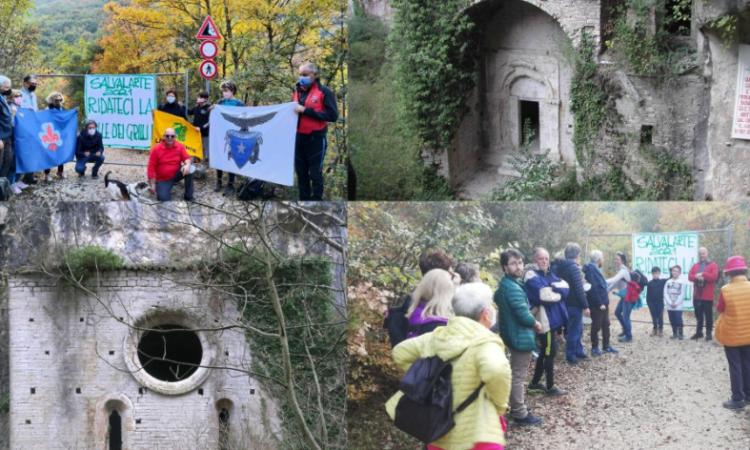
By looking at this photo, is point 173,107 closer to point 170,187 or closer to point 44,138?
point 170,187

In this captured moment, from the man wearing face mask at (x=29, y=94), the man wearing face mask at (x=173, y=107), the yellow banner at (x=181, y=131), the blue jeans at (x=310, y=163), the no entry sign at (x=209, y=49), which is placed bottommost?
the blue jeans at (x=310, y=163)

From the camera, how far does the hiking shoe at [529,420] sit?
14.1 m

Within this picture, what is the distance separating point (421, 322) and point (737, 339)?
10.4 ft

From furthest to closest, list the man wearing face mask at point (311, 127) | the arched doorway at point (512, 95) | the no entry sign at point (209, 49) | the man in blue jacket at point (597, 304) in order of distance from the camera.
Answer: the arched doorway at point (512, 95)
the no entry sign at point (209, 49)
the man wearing face mask at point (311, 127)
the man in blue jacket at point (597, 304)

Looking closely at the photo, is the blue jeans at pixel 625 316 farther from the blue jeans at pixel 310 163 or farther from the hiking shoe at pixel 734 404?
the blue jeans at pixel 310 163

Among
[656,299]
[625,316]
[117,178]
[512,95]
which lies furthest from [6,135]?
[656,299]

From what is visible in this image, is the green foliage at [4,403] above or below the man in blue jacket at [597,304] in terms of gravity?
below

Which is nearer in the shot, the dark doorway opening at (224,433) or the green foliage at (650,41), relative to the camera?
the dark doorway opening at (224,433)

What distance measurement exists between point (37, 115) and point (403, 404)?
493 cm

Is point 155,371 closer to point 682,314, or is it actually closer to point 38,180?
point 38,180

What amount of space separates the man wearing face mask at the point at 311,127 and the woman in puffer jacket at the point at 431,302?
1.73 metres

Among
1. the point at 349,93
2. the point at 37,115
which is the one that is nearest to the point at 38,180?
the point at 37,115

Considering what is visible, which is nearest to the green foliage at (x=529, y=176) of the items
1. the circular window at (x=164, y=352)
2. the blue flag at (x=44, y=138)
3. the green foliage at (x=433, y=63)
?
the green foliage at (x=433, y=63)

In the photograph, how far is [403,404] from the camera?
1339 centimetres
